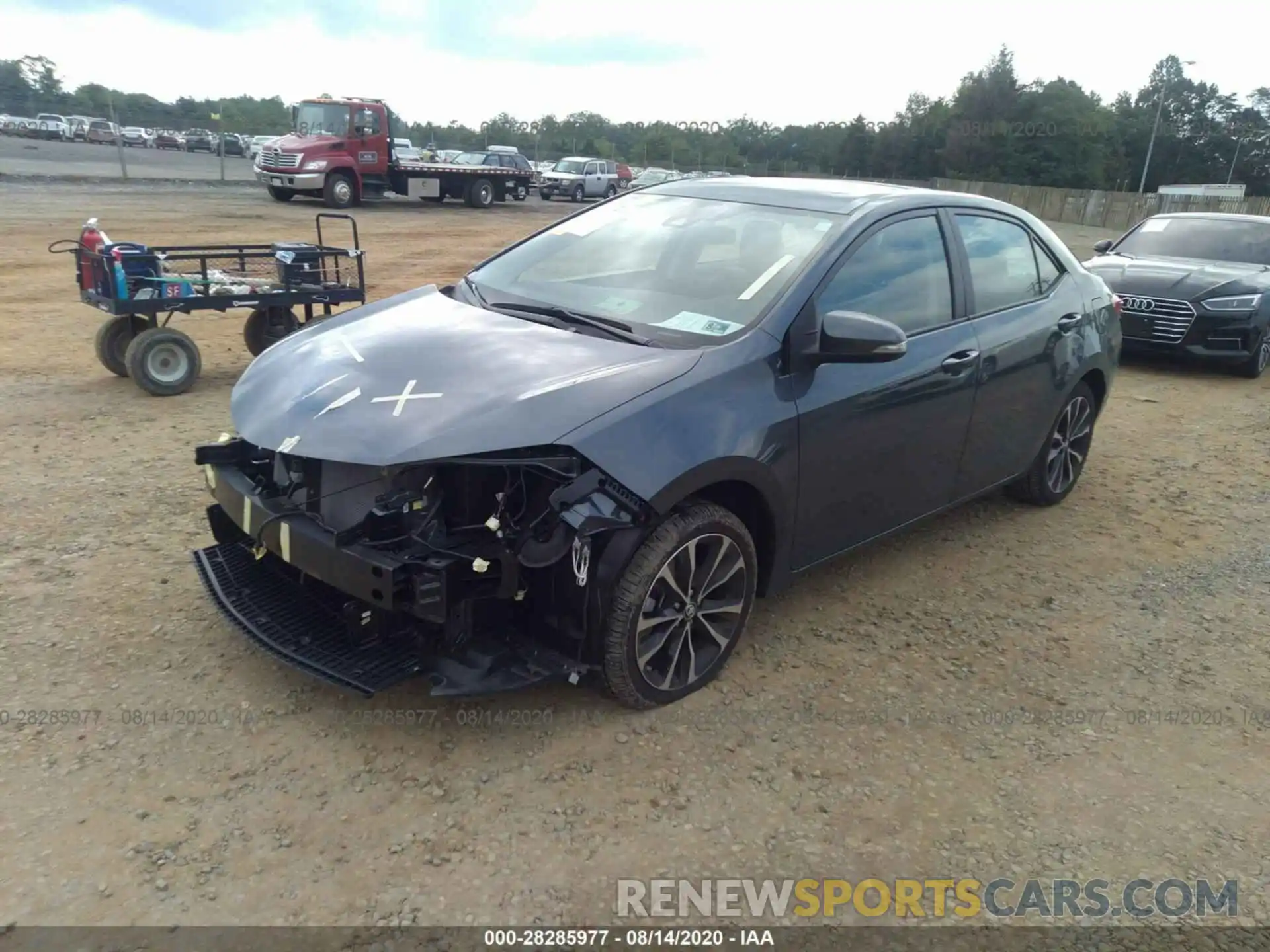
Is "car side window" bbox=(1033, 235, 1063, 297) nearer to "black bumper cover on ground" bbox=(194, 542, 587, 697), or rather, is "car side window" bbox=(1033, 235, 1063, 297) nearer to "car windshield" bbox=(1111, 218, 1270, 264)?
"black bumper cover on ground" bbox=(194, 542, 587, 697)

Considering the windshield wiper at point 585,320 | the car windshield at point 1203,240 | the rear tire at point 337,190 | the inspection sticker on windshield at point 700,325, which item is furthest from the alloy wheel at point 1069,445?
the rear tire at point 337,190

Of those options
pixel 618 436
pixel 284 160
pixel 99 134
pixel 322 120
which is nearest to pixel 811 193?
pixel 618 436

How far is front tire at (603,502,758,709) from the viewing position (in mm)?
3004

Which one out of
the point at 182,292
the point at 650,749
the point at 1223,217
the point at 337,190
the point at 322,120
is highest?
the point at 322,120

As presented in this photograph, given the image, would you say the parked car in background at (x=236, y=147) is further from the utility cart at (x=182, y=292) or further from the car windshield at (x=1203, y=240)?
the car windshield at (x=1203, y=240)

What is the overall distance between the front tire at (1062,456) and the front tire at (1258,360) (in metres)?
5.17

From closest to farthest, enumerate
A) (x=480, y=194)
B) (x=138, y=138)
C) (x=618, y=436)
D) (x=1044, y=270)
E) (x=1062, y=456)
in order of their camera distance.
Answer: (x=618, y=436), (x=1044, y=270), (x=1062, y=456), (x=480, y=194), (x=138, y=138)

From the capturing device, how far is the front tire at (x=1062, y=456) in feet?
16.9

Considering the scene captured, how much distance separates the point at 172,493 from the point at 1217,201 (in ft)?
125

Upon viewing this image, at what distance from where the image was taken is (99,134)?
50.9 m

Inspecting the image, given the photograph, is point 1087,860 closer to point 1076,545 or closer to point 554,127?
point 1076,545

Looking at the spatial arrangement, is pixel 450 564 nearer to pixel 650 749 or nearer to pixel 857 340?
pixel 650 749

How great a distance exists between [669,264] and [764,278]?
0.49 metres

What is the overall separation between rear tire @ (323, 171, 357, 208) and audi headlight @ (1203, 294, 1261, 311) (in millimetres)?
20922
